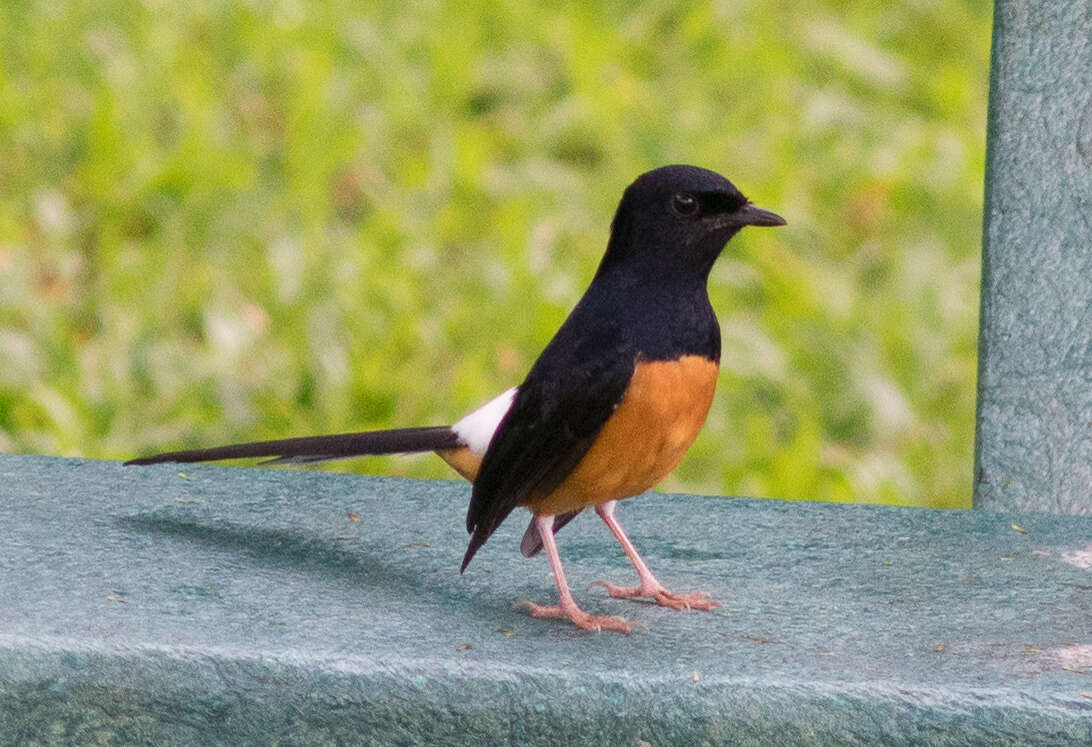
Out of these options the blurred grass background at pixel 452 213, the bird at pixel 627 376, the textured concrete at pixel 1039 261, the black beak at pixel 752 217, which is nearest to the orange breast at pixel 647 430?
the bird at pixel 627 376

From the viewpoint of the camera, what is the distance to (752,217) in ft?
10.0

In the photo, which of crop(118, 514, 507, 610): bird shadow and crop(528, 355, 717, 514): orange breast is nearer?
crop(528, 355, 717, 514): orange breast

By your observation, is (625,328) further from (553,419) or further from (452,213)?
(452,213)

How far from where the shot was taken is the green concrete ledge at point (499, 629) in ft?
9.17

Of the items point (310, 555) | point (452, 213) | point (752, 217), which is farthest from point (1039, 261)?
point (452, 213)

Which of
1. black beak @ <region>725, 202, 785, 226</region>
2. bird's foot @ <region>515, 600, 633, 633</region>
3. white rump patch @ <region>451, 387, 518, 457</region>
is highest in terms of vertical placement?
black beak @ <region>725, 202, 785, 226</region>

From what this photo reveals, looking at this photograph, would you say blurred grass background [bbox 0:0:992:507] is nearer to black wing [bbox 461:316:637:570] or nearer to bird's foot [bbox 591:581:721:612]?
bird's foot [bbox 591:581:721:612]

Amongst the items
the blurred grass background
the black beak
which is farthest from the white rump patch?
the blurred grass background

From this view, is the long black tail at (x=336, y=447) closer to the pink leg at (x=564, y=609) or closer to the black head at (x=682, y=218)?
the pink leg at (x=564, y=609)

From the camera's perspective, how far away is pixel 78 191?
21.5 ft

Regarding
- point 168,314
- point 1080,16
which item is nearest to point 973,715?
point 1080,16

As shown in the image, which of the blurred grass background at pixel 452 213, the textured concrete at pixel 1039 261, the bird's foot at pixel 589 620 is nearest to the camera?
the bird's foot at pixel 589 620

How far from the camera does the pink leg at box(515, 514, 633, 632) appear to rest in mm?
3119

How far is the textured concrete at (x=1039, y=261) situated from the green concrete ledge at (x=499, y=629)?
0.63ft
